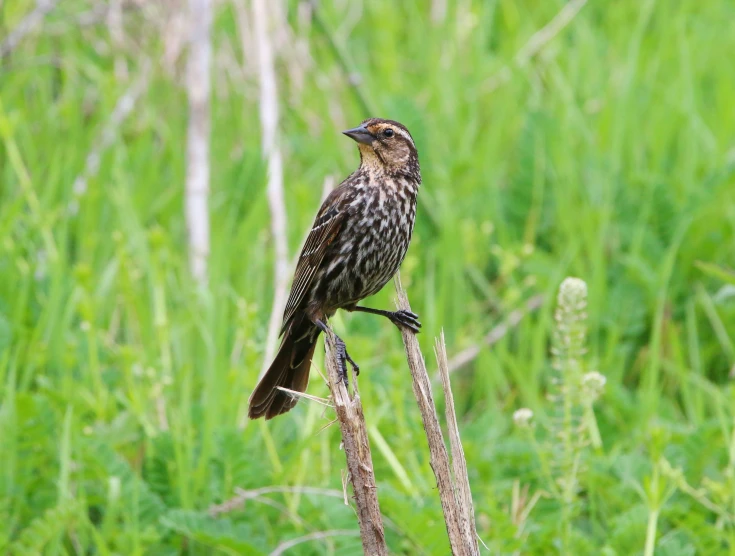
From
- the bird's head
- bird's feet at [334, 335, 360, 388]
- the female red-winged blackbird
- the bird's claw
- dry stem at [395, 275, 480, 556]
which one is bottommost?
dry stem at [395, 275, 480, 556]

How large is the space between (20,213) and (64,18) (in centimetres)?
216

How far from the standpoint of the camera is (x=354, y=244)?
4.03 meters

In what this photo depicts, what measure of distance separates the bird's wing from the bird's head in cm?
17

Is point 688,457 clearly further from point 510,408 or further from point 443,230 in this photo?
point 443,230

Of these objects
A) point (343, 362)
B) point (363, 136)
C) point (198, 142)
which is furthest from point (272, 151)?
point (343, 362)

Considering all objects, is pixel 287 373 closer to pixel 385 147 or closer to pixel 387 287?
pixel 385 147

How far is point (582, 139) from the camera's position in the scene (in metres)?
6.50

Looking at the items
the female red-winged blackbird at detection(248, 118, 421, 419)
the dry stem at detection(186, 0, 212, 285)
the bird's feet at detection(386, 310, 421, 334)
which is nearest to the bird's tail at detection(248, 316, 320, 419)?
the female red-winged blackbird at detection(248, 118, 421, 419)

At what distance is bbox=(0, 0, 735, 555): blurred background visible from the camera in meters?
4.09

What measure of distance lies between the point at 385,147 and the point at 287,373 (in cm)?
92

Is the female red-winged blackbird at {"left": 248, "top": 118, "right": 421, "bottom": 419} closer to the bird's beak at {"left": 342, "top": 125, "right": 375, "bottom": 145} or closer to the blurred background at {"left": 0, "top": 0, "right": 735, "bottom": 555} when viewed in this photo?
the bird's beak at {"left": 342, "top": 125, "right": 375, "bottom": 145}

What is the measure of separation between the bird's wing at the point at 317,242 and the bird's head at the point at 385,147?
0.17m

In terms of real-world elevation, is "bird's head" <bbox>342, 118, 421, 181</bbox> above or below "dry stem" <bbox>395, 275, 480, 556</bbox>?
above

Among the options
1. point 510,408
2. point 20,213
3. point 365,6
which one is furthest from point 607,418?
point 365,6
